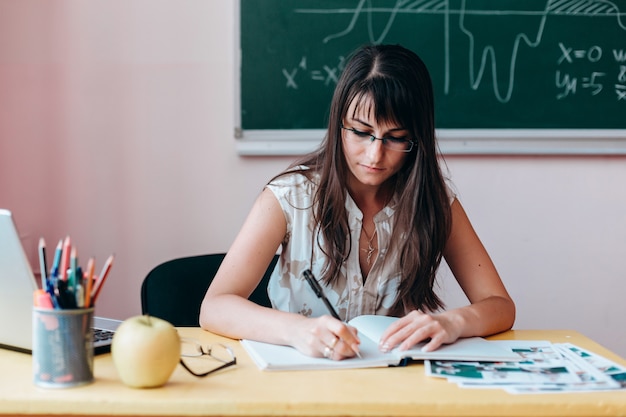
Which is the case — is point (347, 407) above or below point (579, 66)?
below

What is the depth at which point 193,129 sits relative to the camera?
2377mm

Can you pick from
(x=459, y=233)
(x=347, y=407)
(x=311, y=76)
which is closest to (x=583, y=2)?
(x=311, y=76)

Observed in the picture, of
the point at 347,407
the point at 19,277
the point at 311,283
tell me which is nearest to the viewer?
the point at 347,407

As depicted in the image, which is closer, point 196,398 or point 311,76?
point 196,398

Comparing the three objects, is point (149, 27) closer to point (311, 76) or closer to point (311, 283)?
point (311, 76)

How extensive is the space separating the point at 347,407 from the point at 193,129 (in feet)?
5.27

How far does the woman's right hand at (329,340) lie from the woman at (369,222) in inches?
9.8

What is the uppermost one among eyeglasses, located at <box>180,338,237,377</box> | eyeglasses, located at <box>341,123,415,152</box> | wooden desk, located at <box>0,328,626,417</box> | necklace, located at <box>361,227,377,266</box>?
eyeglasses, located at <box>341,123,415,152</box>

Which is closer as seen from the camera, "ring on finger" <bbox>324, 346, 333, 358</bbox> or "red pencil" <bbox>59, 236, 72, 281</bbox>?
"red pencil" <bbox>59, 236, 72, 281</bbox>

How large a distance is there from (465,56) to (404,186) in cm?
91

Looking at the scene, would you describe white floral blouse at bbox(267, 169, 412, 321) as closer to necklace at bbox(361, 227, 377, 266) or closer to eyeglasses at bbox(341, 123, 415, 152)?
necklace at bbox(361, 227, 377, 266)

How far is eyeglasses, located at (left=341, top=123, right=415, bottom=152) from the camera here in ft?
4.94

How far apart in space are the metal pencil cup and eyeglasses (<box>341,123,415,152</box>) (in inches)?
29.3

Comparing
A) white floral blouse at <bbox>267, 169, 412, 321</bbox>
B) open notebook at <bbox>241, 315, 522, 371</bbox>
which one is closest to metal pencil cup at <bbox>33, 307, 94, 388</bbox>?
open notebook at <bbox>241, 315, 522, 371</bbox>
